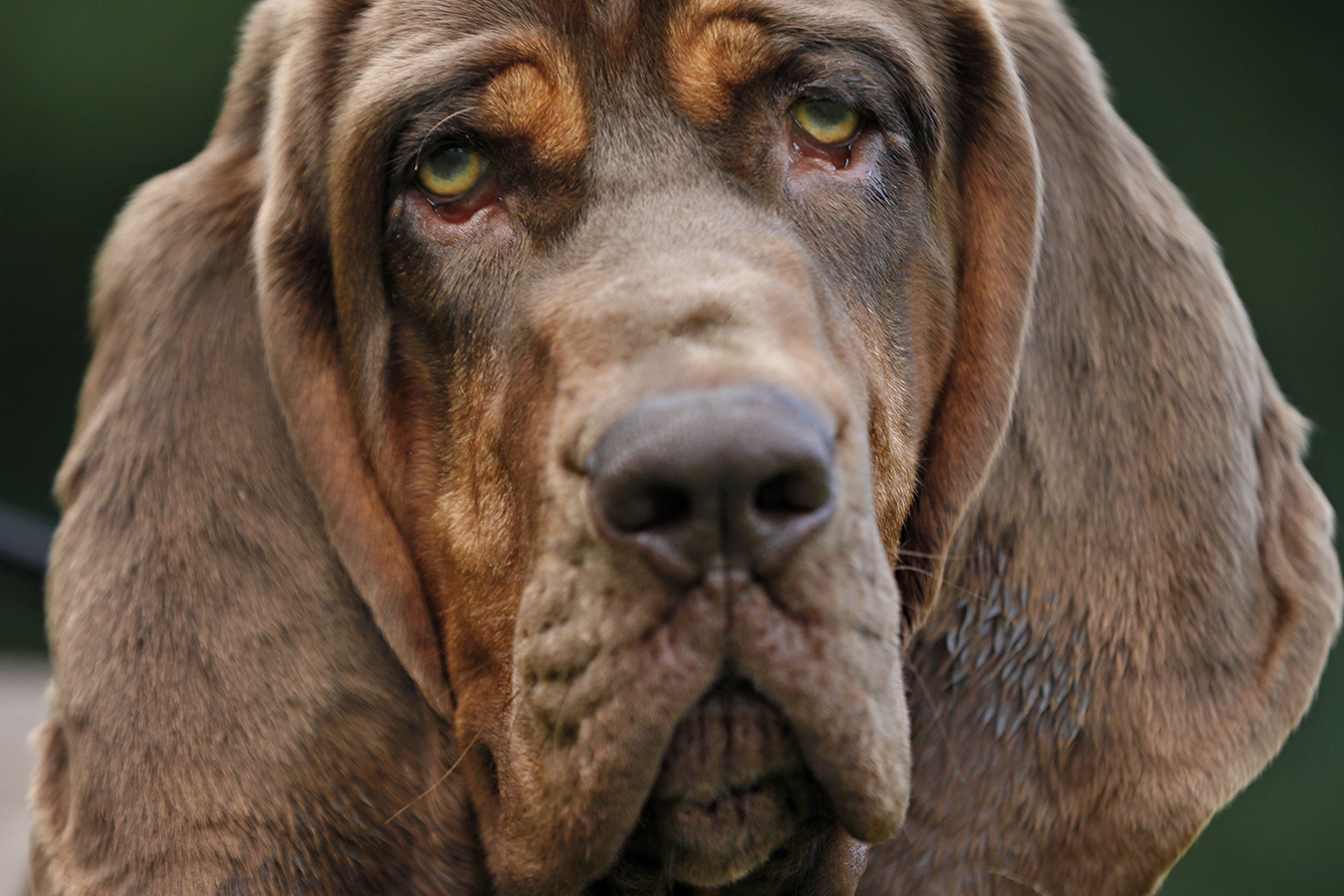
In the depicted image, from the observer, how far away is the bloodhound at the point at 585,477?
2.38m

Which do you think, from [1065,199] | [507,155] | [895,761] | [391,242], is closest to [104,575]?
[391,242]

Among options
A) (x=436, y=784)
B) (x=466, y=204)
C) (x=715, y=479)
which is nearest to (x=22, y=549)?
(x=436, y=784)

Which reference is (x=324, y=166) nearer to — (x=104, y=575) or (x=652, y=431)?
(x=104, y=575)

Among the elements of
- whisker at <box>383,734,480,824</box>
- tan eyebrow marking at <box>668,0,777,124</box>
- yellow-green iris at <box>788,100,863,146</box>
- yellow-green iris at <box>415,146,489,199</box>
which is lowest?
whisker at <box>383,734,480,824</box>

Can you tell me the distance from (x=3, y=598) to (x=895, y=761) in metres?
8.68

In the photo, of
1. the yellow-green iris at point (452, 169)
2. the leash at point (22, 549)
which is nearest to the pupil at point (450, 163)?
the yellow-green iris at point (452, 169)

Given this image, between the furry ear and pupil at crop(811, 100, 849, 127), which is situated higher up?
pupil at crop(811, 100, 849, 127)

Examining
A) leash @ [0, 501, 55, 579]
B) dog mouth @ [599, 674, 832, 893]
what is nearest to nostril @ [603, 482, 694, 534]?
dog mouth @ [599, 674, 832, 893]

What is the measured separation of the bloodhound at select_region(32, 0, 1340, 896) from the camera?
7.80ft

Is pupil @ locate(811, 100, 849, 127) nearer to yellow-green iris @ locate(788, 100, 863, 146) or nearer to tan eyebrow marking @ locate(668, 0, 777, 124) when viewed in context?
yellow-green iris @ locate(788, 100, 863, 146)

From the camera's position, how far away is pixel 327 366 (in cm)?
282

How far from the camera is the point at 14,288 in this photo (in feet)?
31.6

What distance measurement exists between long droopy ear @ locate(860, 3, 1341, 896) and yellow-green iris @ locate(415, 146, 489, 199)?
40.7 inches

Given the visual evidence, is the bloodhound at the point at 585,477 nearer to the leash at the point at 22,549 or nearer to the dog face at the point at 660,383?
the dog face at the point at 660,383
